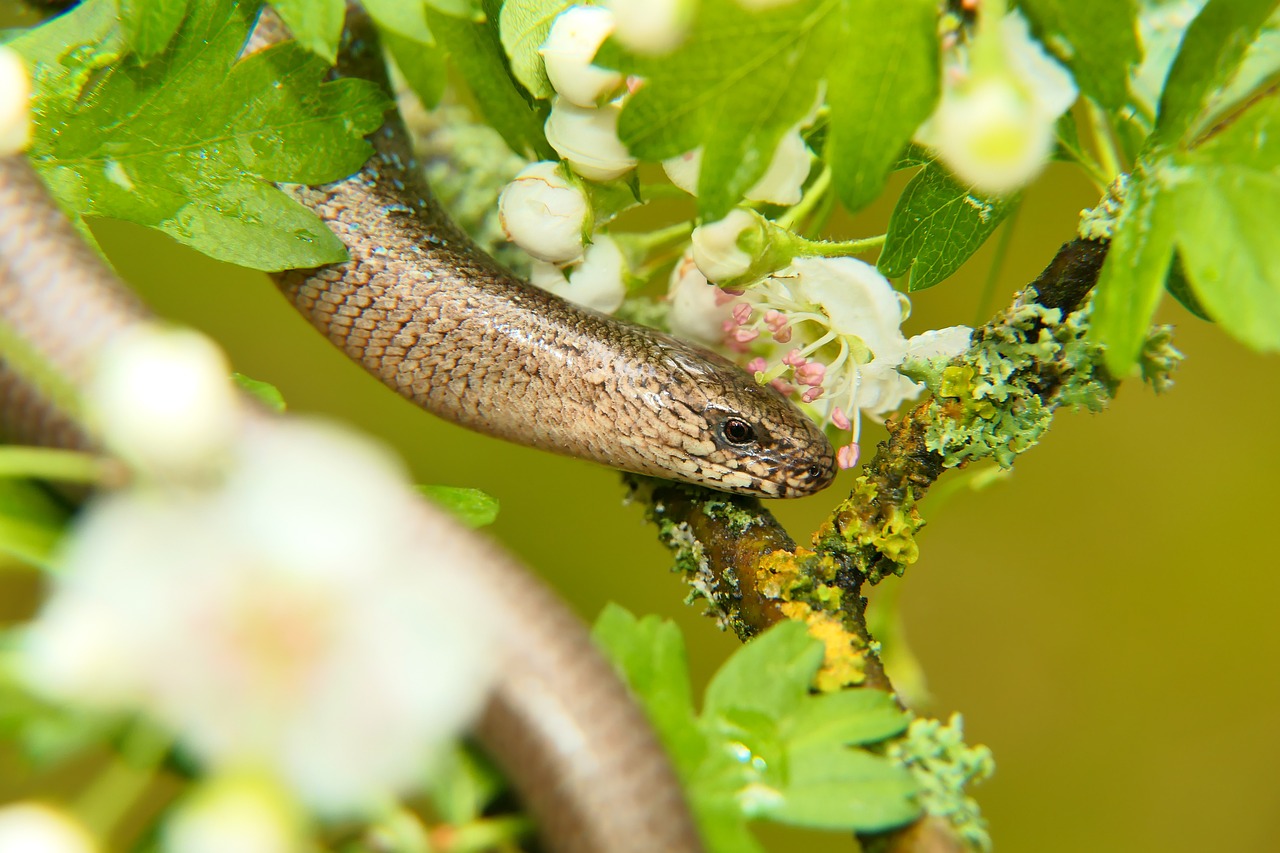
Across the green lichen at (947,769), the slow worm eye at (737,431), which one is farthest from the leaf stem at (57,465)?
the slow worm eye at (737,431)

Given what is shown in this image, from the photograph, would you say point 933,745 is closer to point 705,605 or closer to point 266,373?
point 705,605

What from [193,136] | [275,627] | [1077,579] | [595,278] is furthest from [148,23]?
[1077,579]

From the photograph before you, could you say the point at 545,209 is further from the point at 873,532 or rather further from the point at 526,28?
the point at 873,532

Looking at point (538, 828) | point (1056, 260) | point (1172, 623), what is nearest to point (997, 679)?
point (1172, 623)

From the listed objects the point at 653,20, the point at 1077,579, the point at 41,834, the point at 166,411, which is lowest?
the point at 41,834

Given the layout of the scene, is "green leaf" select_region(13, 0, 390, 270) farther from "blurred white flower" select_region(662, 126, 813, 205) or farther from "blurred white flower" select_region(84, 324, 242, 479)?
"blurred white flower" select_region(84, 324, 242, 479)

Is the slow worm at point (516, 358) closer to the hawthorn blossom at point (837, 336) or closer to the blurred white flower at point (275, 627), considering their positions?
the hawthorn blossom at point (837, 336)
